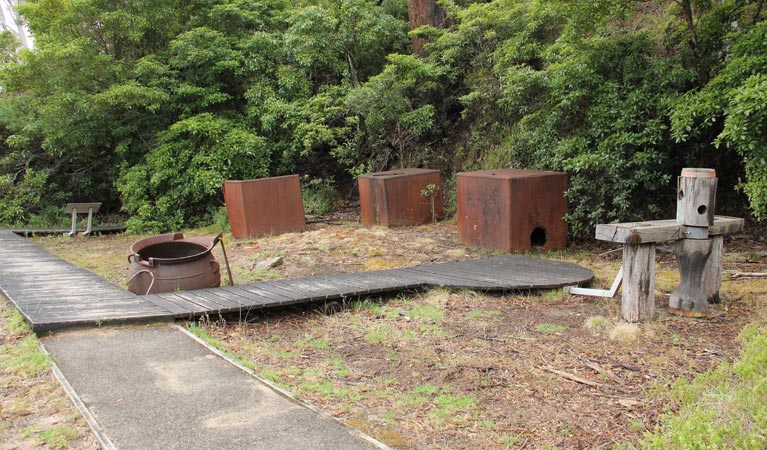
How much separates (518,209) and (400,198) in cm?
311

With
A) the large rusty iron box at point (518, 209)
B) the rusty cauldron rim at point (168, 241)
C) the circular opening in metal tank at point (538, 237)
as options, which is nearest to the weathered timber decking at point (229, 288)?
the rusty cauldron rim at point (168, 241)

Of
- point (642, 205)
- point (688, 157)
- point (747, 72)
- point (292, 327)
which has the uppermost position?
point (747, 72)

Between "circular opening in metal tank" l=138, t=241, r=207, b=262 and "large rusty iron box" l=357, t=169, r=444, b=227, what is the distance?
415 centimetres

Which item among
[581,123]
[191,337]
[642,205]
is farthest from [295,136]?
[191,337]

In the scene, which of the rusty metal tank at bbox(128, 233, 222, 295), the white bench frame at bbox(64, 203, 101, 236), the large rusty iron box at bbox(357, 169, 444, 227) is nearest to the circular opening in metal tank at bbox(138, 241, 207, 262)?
the rusty metal tank at bbox(128, 233, 222, 295)

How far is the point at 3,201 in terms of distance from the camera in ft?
46.0

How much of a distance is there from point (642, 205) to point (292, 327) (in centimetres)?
533

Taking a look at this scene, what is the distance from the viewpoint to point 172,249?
729 centimetres

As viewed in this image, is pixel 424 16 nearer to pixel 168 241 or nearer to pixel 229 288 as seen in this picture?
pixel 168 241

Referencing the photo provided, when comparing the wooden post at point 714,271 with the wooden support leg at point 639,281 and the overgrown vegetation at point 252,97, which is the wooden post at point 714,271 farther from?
the overgrown vegetation at point 252,97

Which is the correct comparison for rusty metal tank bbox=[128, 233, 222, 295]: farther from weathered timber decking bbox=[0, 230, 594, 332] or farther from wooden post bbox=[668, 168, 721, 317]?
wooden post bbox=[668, 168, 721, 317]

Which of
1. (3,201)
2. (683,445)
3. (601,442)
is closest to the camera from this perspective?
(683,445)

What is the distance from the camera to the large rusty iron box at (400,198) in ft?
35.1

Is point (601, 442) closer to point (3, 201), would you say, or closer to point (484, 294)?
point (484, 294)
